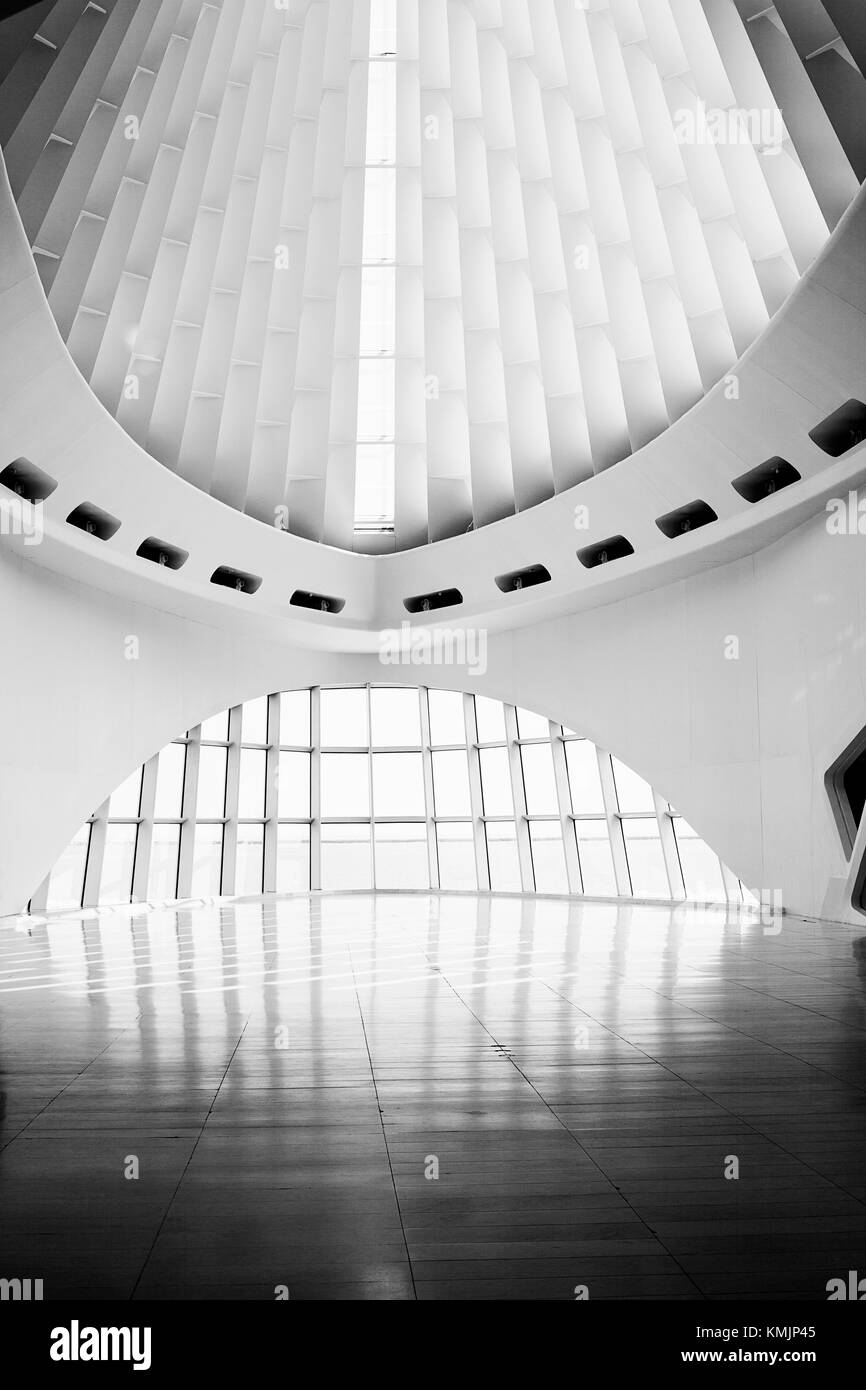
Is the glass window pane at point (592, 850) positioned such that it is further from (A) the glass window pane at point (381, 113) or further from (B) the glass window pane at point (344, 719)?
(A) the glass window pane at point (381, 113)

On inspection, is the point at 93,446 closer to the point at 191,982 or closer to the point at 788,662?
the point at 191,982

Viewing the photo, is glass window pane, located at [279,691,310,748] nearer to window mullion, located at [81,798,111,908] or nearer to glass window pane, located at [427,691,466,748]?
glass window pane, located at [427,691,466,748]

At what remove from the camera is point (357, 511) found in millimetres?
24469

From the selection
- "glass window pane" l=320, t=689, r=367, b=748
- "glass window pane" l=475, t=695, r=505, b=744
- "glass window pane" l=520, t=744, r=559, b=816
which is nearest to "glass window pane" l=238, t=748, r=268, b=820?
"glass window pane" l=320, t=689, r=367, b=748

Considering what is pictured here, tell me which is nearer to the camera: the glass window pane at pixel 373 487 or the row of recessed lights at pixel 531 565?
the row of recessed lights at pixel 531 565

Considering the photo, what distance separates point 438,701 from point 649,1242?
2481cm

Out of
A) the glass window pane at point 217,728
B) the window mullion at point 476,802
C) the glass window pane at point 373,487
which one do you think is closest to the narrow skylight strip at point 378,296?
the glass window pane at point 373,487

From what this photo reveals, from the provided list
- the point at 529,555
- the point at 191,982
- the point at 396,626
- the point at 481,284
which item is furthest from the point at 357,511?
the point at 191,982

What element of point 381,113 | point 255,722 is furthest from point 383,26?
point 255,722

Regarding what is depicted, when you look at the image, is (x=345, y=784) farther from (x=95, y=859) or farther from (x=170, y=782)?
(x=95, y=859)

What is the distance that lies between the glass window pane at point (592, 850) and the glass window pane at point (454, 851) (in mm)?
3282

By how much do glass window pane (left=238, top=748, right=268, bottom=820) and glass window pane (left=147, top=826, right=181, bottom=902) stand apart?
6.65 ft

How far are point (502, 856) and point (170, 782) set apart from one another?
916cm

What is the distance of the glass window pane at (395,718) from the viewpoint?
28.1m
